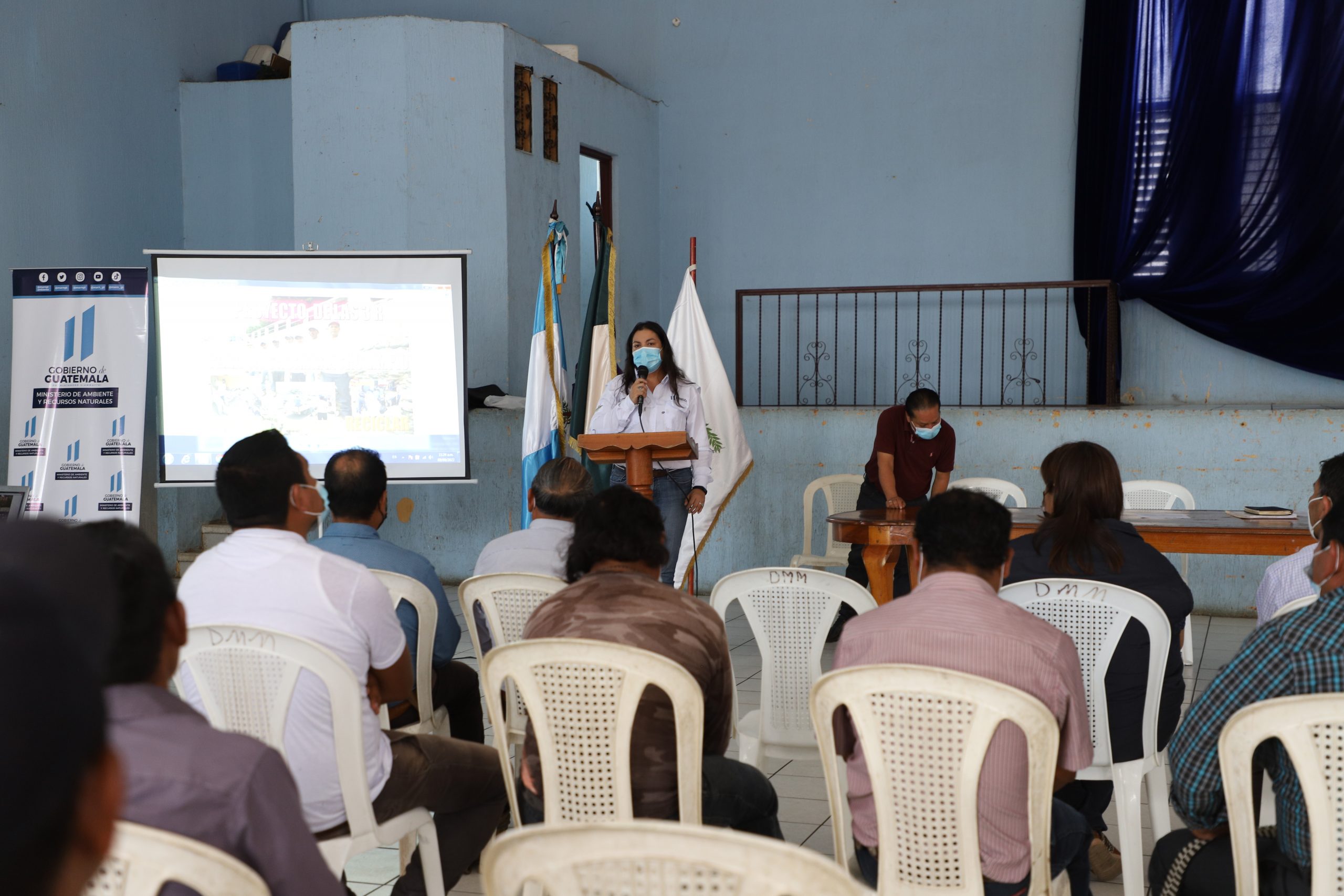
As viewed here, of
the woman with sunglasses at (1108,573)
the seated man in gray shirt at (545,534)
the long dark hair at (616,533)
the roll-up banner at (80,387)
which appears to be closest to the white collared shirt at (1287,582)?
the woman with sunglasses at (1108,573)

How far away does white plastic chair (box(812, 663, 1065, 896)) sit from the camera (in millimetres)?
1802

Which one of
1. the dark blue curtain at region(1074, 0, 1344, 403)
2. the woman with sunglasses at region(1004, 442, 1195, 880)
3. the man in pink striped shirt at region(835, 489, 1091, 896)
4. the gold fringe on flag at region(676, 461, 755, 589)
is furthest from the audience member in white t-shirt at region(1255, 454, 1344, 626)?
the dark blue curtain at region(1074, 0, 1344, 403)

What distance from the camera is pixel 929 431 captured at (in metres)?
5.46

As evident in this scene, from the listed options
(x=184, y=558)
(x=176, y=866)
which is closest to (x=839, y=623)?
(x=184, y=558)

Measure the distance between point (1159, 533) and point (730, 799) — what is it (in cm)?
285

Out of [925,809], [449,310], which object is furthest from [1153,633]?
[449,310]

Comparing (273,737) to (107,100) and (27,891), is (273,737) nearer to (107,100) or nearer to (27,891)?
(27,891)

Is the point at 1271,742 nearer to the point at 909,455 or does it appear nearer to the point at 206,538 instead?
the point at 909,455

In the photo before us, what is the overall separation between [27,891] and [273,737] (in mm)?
1725

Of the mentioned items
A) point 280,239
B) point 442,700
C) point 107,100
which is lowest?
point 442,700

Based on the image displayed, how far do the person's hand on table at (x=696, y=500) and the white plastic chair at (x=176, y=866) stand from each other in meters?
3.71

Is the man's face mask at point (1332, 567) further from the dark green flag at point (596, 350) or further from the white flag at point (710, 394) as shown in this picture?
the white flag at point (710, 394)

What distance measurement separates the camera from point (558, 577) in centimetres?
295

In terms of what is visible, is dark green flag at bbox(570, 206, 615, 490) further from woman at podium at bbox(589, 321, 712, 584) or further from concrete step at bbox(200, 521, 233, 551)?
concrete step at bbox(200, 521, 233, 551)
